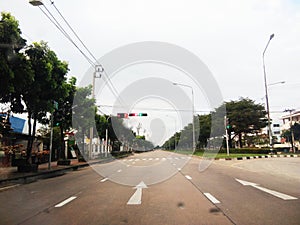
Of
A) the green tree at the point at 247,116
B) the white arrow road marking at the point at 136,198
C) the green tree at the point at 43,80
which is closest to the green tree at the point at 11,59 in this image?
the green tree at the point at 43,80

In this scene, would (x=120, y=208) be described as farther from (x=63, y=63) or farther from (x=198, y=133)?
(x=198, y=133)

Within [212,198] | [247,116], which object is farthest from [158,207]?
[247,116]

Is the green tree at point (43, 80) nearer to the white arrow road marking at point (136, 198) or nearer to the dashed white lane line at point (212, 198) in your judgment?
the white arrow road marking at point (136, 198)

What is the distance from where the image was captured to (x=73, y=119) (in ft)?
87.1

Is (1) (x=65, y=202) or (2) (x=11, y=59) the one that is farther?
(2) (x=11, y=59)

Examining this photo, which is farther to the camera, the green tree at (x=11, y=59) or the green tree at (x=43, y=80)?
the green tree at (x=43, y=80)

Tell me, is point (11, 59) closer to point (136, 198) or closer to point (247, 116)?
point (136, 198)

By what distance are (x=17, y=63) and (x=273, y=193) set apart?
435 inches

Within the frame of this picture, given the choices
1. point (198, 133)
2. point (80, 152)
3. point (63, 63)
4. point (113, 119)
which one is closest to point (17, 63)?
point (63, 63)

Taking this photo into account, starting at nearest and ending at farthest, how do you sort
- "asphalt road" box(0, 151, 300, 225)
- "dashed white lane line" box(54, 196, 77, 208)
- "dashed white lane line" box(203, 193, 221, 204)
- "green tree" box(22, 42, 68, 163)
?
"asphalt road" box(0, 151, 300, 225) → "dashed white lane line" box(54, 196, 77, 208) → "dashed white lane line" box(203, 193, 221, 204) → "green tree" box(22, 42, 68, 163)

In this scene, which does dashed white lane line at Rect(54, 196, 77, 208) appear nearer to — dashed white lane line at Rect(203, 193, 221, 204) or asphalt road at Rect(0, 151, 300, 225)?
asphalt road at Rect(0, 151, 300, 225)

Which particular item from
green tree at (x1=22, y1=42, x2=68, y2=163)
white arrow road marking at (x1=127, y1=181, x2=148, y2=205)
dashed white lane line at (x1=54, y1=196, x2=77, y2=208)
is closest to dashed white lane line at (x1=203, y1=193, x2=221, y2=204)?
white arrow road marking at (x1=127, y1=181, x2=148, y2=205)

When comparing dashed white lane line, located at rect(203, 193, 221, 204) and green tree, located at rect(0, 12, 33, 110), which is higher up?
green tree, located at rect(0, 12, 33, 110)

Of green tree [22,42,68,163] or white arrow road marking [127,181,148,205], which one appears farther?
green tree [22,42,68,163]
